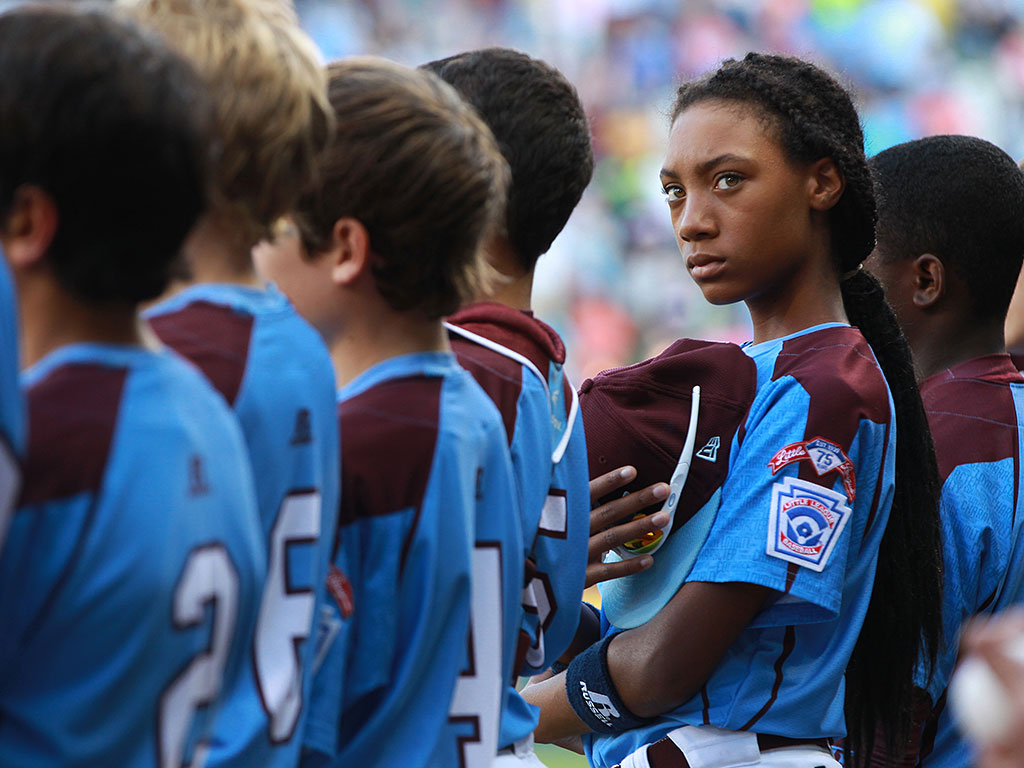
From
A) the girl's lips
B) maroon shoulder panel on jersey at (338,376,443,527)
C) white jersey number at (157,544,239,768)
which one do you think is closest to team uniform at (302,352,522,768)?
maroon shoulder panel on jersey at (338,376,443,527)

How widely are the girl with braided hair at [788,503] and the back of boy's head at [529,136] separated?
0.28 m

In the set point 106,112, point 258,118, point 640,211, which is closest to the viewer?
point 106,112

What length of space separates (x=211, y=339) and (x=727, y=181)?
1107 millimetres

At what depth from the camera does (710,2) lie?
392 inches

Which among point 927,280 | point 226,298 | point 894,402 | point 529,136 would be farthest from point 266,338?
point 927,280

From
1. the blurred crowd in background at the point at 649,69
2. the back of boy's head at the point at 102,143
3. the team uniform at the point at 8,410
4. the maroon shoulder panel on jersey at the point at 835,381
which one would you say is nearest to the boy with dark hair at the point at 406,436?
the back of boy's head at the point at 102,143

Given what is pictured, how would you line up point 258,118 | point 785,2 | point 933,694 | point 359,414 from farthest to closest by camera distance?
1. point 785,2
2. point 933,694
3. point 359,414
4. point 258,118

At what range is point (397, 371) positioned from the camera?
4.59 ft

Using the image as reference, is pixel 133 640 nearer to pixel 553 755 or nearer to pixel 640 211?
pixel 553 755

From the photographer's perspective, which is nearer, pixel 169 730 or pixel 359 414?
pixel 169 730

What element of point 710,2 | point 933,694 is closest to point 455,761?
point 933,694

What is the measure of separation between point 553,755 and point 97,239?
5.14 meters

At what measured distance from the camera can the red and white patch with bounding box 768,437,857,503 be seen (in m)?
1.83

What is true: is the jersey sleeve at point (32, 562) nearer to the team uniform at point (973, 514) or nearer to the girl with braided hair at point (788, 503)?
the girl with braided hair at point (788, 503)
